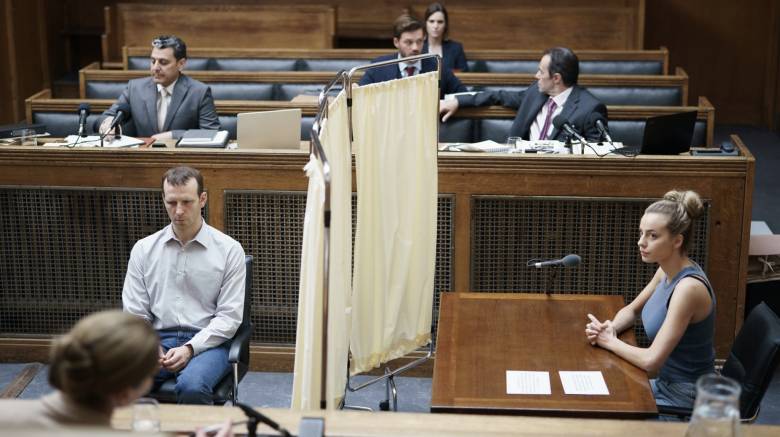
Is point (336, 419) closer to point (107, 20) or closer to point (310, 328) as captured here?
point (310, 328)

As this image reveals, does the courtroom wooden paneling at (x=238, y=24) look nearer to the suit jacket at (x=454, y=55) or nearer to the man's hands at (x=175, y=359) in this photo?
the suit jacket at (x=454, y=55)

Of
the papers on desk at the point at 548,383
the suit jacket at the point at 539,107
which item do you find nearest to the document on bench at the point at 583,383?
the papers on desk at the point at 548,383

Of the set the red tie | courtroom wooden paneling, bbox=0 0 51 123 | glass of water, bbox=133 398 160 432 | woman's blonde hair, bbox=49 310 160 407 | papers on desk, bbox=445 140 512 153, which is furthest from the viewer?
courtroom wooden paneling, bbox=0 0 51 123

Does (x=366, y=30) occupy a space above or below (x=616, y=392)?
above

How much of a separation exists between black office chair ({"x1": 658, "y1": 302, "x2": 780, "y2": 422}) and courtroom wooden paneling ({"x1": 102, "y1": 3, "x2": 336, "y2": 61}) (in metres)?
6.30

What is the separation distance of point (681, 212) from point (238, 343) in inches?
65.2

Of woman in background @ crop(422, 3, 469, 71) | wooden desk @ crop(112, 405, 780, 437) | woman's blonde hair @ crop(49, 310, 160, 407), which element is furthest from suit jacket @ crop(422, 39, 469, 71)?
woman's blonde hair @ crop(49, 310, 160, 407)

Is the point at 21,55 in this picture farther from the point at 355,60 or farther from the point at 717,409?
the point at 717,409

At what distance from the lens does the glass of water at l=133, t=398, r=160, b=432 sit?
89.0 inches

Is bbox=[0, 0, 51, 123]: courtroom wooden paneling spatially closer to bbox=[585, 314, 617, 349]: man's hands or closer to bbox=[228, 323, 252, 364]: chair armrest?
bbox=[228, 323, 252, 364]: chair armrest

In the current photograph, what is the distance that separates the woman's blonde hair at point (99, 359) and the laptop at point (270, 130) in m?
3.05

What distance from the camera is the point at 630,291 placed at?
16.0 feet

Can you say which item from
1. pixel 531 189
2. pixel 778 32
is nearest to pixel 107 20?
pixel 531 189

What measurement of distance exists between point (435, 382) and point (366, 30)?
7.34 meters
